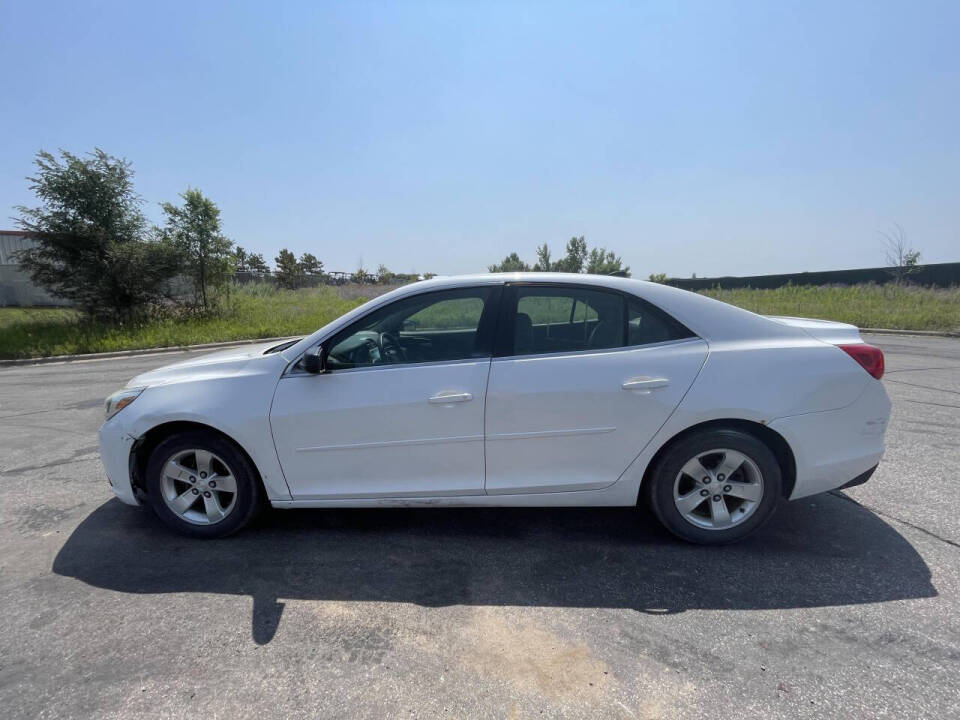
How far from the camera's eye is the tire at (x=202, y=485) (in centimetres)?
298

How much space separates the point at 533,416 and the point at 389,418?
32.3 inches

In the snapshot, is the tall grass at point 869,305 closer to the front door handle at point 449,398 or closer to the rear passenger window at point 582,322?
the rear passenger window at point 582,322

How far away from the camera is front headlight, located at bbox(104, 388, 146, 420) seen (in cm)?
310

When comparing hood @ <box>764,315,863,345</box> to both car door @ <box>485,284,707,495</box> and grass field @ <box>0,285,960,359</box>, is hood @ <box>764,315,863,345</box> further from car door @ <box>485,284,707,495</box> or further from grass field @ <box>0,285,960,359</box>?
A: grass field @ <box>0,285,960,359</box>

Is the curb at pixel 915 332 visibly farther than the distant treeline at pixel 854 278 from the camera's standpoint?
No

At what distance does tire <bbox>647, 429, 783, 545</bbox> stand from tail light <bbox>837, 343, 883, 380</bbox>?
2.47 feet

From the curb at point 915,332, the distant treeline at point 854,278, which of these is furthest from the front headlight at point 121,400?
the distant treeline at point 854,278

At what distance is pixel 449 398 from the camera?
2.77 m

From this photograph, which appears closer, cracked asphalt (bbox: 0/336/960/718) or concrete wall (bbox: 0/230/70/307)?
cracked asphalt (bbox: 0/336/960/718)

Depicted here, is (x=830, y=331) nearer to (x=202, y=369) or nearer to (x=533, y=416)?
(x=533, y=416)

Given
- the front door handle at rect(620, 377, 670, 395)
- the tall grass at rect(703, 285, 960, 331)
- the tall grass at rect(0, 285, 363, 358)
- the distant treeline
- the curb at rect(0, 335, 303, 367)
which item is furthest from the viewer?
the distant treeline

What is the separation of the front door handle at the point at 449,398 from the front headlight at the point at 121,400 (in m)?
1.91

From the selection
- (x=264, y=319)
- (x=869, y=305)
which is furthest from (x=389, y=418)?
(x=869, y=305)

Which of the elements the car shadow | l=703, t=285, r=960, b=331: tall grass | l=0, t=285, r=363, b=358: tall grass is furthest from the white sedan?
l=703, t=285, r=960, b=331: tall grass
